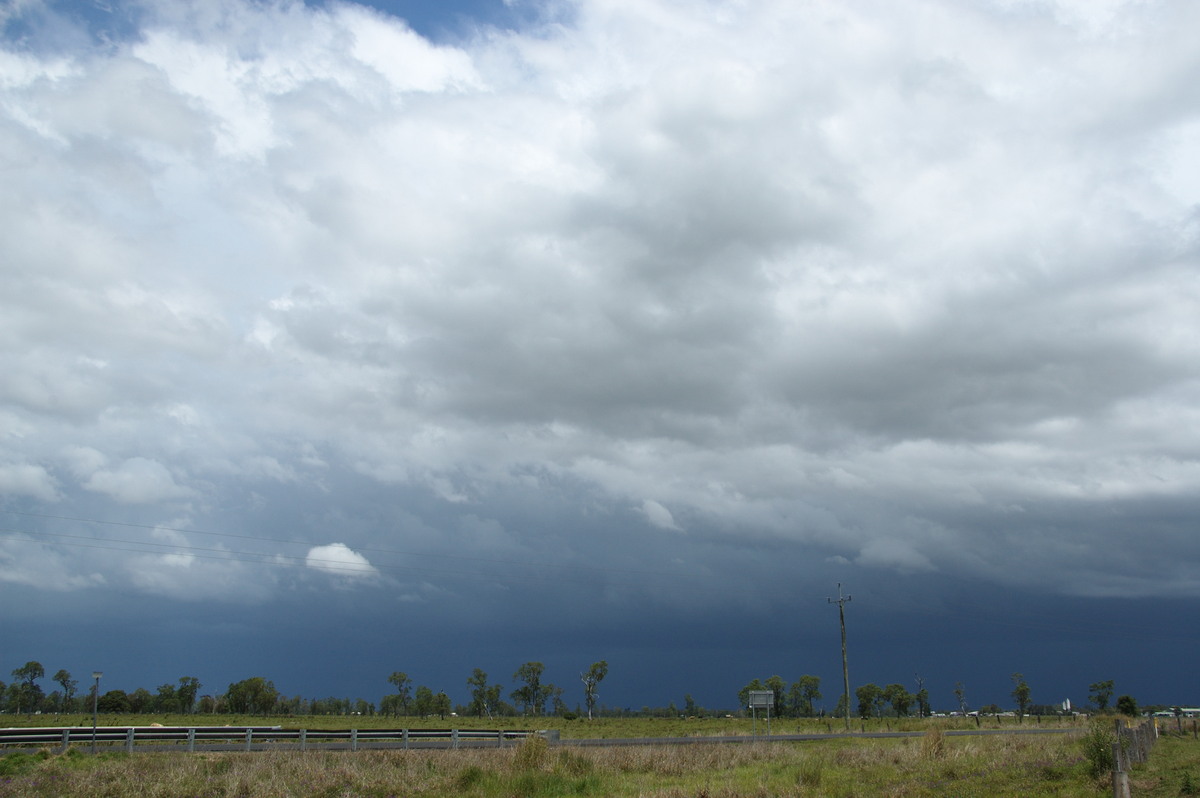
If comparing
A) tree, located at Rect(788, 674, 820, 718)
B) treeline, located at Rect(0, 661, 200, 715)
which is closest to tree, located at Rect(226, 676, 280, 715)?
treeline, located at Rect(0, 661, 200, 715)

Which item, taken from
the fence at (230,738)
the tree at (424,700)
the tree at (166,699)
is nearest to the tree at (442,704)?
the tree at (424,700)

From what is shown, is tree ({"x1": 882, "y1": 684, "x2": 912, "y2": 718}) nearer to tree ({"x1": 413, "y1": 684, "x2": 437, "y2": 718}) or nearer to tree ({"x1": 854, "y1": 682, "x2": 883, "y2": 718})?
tree ({"x1": 854, "y1": 682, "x2": 883, "y2": 718})

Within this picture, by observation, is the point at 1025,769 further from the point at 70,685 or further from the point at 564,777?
the point at 70,685

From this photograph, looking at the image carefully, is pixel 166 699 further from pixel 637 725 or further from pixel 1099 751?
pixel 1099 751

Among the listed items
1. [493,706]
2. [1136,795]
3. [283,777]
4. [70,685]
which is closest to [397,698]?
[493,706]

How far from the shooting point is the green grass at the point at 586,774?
2255cm

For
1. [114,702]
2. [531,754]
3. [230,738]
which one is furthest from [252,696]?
[531,754]

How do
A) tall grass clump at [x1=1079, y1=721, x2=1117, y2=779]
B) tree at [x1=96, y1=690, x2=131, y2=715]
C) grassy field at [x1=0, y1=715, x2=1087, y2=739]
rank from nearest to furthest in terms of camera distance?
1. tall grass clump at [x1=1079, y1=721, x2=1117, y2=779]
2. grassy field at [x1=0, y1=715, x2=1087, y2=739]
3. tree at [x1=96, y1=690, x2=131, y2=715]

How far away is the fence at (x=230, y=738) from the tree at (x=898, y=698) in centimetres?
9128

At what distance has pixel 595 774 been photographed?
1059 inches

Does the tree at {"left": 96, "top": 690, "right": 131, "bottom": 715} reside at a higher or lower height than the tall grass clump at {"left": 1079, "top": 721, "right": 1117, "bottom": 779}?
lower

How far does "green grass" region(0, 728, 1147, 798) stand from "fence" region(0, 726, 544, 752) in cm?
540

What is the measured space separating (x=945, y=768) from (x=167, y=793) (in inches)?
906

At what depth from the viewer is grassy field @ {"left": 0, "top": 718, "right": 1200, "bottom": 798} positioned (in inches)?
880
